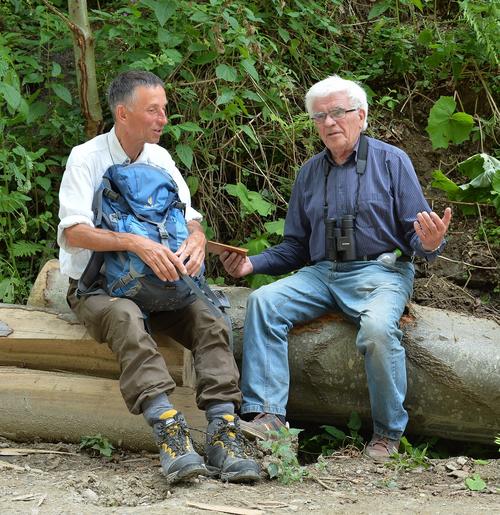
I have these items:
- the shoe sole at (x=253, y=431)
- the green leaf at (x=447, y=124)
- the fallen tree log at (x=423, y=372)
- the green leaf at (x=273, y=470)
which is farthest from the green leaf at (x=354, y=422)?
the green leaf at (x=447, y=124)

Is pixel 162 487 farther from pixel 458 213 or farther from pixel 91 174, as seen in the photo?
pixel 458 213

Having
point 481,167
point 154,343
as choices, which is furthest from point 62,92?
point 481,167

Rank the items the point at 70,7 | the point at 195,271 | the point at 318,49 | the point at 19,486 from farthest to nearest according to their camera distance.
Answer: the point at 318,49 < the point at 70,7 < the point at 195,271 < the point at 19,486

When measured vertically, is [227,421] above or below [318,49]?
below

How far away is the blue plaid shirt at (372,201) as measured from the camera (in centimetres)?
495

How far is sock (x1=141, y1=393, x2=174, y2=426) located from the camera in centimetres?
411

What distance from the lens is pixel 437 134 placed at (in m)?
6.66

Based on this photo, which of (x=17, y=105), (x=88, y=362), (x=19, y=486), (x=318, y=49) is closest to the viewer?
(x=19, y=486)

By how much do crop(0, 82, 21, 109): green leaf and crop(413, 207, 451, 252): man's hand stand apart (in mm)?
2548

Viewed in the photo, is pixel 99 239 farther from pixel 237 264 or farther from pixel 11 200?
pixel 11 200

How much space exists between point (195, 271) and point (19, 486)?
1320 mm

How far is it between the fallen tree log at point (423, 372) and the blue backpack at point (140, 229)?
0.63 meters

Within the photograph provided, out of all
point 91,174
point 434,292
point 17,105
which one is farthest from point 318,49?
point 91,174

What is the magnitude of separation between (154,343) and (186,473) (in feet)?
2.25
